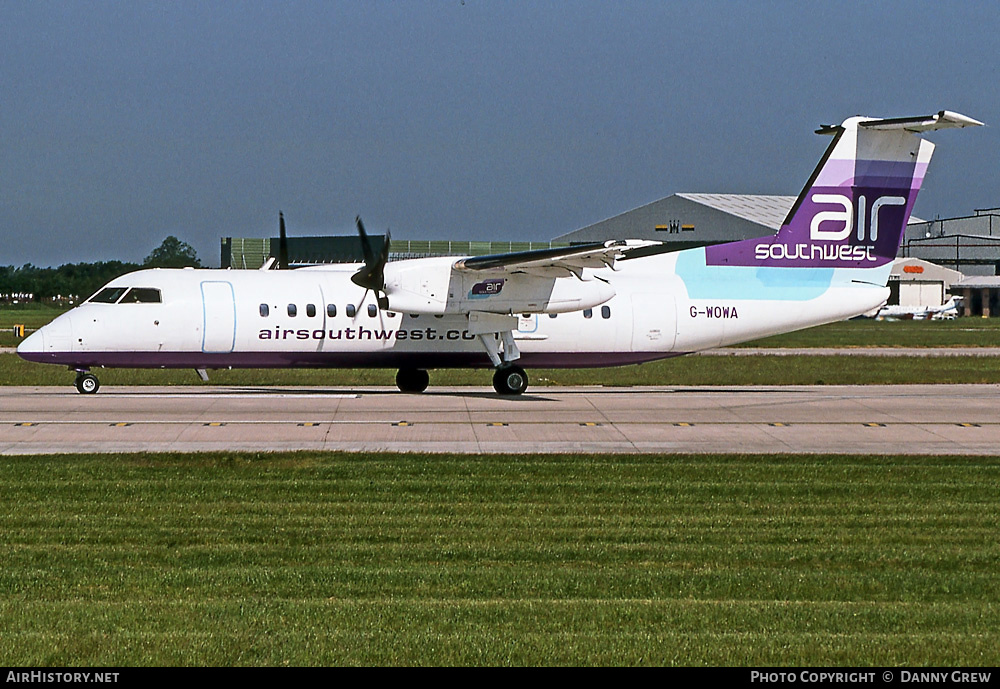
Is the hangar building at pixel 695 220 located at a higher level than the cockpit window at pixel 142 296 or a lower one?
higher

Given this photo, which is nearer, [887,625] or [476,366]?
[887,625]

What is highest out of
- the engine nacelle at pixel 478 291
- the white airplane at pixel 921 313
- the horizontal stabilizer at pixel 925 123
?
the horizontal stabilizer at pixel 925 123

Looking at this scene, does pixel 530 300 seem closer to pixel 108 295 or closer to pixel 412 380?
pixel 412 380

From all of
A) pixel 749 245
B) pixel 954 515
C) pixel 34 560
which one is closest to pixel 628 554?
pixel 954 515

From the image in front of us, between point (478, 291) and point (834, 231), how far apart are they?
8.47m

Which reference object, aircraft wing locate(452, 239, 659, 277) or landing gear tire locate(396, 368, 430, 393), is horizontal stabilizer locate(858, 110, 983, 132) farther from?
landing gear tire locate(396, 368, 430, 393)

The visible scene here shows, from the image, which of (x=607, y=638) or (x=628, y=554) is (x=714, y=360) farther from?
(x=607, y=638)

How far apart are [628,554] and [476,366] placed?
1630cm

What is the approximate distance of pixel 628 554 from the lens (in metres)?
10.3

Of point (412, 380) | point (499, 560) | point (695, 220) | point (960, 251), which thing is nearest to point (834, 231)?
point (412, 380)

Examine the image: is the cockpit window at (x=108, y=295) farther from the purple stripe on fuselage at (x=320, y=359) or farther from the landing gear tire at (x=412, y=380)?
the landing gear tire at (x=412, y=380)

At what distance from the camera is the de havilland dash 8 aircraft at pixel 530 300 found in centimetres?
2456

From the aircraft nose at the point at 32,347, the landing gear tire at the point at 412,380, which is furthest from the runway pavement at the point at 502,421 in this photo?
the aircraft nose at the point at 32,347
